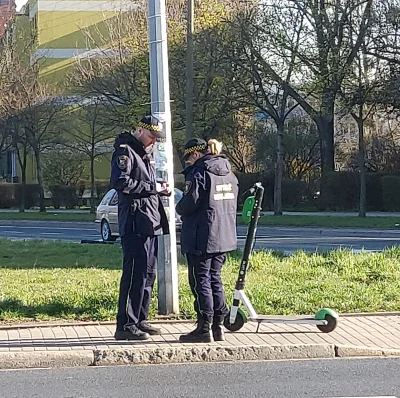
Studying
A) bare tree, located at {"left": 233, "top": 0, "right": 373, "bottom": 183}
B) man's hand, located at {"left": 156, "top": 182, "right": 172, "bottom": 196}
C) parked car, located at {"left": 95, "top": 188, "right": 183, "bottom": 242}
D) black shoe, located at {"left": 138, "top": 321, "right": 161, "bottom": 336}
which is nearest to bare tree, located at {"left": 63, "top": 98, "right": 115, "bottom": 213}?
bare tree, located at {"left": 233, "top": 0, "right": 373, "bottom": 183}

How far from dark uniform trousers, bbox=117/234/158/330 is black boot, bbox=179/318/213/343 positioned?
553 mm

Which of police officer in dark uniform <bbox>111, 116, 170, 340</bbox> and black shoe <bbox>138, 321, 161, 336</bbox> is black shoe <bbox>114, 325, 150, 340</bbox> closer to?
police officer in dark uniform <bbox>111, 116, 170, 340</bbox>

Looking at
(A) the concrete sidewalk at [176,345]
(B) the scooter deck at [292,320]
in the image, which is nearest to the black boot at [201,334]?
(A) the concrete sidewalk at [176,345]

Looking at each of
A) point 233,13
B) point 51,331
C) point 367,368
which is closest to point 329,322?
point 367,368

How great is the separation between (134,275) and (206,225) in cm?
85

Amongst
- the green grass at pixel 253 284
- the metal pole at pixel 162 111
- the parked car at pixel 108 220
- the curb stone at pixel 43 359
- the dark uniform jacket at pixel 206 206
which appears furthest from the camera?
the parked car at pixel 108 220

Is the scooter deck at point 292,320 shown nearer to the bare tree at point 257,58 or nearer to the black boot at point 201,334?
the black boot at point 201,334

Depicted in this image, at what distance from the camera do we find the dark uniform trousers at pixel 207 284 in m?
7.81

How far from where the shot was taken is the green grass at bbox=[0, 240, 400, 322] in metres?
9.31

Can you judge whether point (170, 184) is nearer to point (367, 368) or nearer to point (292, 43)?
point (367, 368)

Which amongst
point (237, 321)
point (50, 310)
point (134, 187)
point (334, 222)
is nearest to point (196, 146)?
point (134, 187)

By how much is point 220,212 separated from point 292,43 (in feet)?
76.8

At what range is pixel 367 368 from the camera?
721cm

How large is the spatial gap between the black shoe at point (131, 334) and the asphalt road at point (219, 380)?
0.58 m
